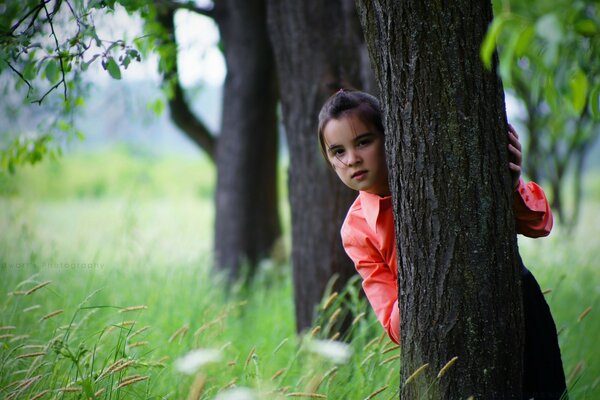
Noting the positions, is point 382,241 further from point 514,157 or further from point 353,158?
point 514,157

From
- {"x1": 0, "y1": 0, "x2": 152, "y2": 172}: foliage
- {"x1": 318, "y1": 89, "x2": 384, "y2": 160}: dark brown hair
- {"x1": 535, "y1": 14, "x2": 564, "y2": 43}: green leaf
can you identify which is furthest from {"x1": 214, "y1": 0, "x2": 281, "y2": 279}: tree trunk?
{"x1": 535, "y1": 14, "x2": 564, "y2": 43}: green leaf

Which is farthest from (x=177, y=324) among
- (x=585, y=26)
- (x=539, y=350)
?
(x=585, y=26)

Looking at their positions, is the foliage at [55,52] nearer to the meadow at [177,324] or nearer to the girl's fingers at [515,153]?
the meadow at [177,324]

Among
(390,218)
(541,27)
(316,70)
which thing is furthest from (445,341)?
(316,70)

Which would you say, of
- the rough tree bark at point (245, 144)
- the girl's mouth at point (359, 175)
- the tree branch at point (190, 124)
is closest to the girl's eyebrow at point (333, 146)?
the girl's mouth at point (359, 175)

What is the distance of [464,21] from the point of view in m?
2.06

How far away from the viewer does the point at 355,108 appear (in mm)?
2484

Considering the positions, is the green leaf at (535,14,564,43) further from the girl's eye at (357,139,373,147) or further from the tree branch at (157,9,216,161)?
the tree branch at (157,9,216,161)

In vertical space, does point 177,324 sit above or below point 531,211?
below

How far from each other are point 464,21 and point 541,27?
2.68 feet

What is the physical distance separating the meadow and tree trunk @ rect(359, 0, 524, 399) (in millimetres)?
405

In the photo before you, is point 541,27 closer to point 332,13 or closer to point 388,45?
point 388,45

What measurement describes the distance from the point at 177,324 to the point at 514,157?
2.56 m

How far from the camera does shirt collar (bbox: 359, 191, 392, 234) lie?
2451mm
